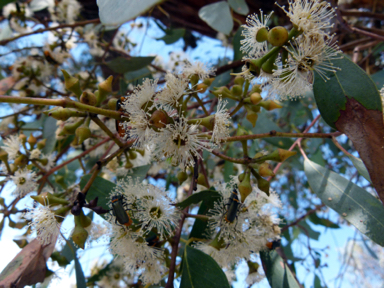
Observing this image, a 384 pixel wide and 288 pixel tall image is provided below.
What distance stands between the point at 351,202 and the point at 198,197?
56 centimetres

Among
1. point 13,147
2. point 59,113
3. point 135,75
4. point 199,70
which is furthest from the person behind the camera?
point 135,75

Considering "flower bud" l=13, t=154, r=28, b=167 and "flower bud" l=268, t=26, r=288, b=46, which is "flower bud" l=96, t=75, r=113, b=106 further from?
"flower bud" l=13, t=154, r=28, b=167

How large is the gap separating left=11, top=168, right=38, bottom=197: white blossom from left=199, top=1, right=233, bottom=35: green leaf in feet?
3.93

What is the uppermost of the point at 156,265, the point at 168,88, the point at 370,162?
the point at 168,88

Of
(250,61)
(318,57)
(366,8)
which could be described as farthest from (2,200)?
(366,8)

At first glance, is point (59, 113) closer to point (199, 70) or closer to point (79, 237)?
point (79, 237)

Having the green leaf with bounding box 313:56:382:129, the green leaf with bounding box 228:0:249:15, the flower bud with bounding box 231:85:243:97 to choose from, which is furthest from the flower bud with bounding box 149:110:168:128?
the green leaf with bounding box 228:0:249:15

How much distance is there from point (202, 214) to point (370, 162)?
61 cm

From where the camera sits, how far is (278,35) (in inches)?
30.0

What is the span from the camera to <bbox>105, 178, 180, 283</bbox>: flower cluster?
97cm

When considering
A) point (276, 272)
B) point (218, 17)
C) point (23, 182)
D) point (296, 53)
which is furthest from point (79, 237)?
point (218, 17)

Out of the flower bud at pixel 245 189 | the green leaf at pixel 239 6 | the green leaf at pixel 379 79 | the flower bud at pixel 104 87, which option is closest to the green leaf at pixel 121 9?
the flower bud at pixel 104 87

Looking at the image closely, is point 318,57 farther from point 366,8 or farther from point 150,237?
point 366,8

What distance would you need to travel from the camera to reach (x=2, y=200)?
3.98ft
